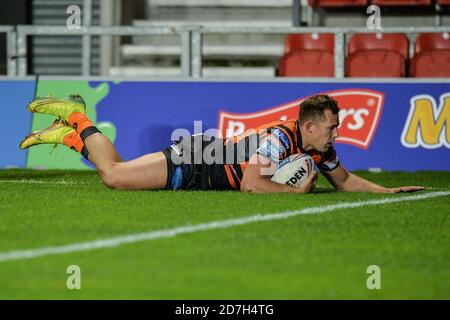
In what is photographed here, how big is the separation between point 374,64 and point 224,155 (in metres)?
5.44

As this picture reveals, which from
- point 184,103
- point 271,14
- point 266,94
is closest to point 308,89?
point 266,94

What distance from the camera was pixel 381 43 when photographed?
15383 mm

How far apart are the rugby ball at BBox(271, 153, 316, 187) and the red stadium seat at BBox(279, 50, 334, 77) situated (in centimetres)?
525

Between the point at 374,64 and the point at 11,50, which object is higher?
the point at 11,50

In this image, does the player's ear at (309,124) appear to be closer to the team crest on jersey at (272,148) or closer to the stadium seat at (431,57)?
the team crest on jersey at (272,148)

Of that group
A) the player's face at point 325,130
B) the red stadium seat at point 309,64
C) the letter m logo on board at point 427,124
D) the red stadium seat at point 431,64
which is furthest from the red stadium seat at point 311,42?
the player's face at point 325,130

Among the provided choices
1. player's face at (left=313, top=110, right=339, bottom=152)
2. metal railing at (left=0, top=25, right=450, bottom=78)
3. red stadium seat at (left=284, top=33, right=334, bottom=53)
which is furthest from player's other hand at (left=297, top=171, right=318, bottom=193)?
red stadium seat at (left=284, top=33, right=334, bottom=53)

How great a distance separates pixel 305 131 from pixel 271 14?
32.9 feet

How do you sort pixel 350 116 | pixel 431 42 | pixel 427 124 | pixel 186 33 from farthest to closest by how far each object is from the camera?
pixel 431 42, pixel 186 33, pixel 350 116, pixel 427 124

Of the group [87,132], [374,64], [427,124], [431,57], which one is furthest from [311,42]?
[87,132]

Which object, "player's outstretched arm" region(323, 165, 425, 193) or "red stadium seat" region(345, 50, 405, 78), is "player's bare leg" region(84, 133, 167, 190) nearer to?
"player's outstretched arm" region(323, 165, 425, 193)

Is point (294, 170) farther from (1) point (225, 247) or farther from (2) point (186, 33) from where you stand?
(2) point (186, 33)

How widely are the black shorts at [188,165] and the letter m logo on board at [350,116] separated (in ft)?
10.4

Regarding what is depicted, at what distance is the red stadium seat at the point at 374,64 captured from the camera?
13.9m
